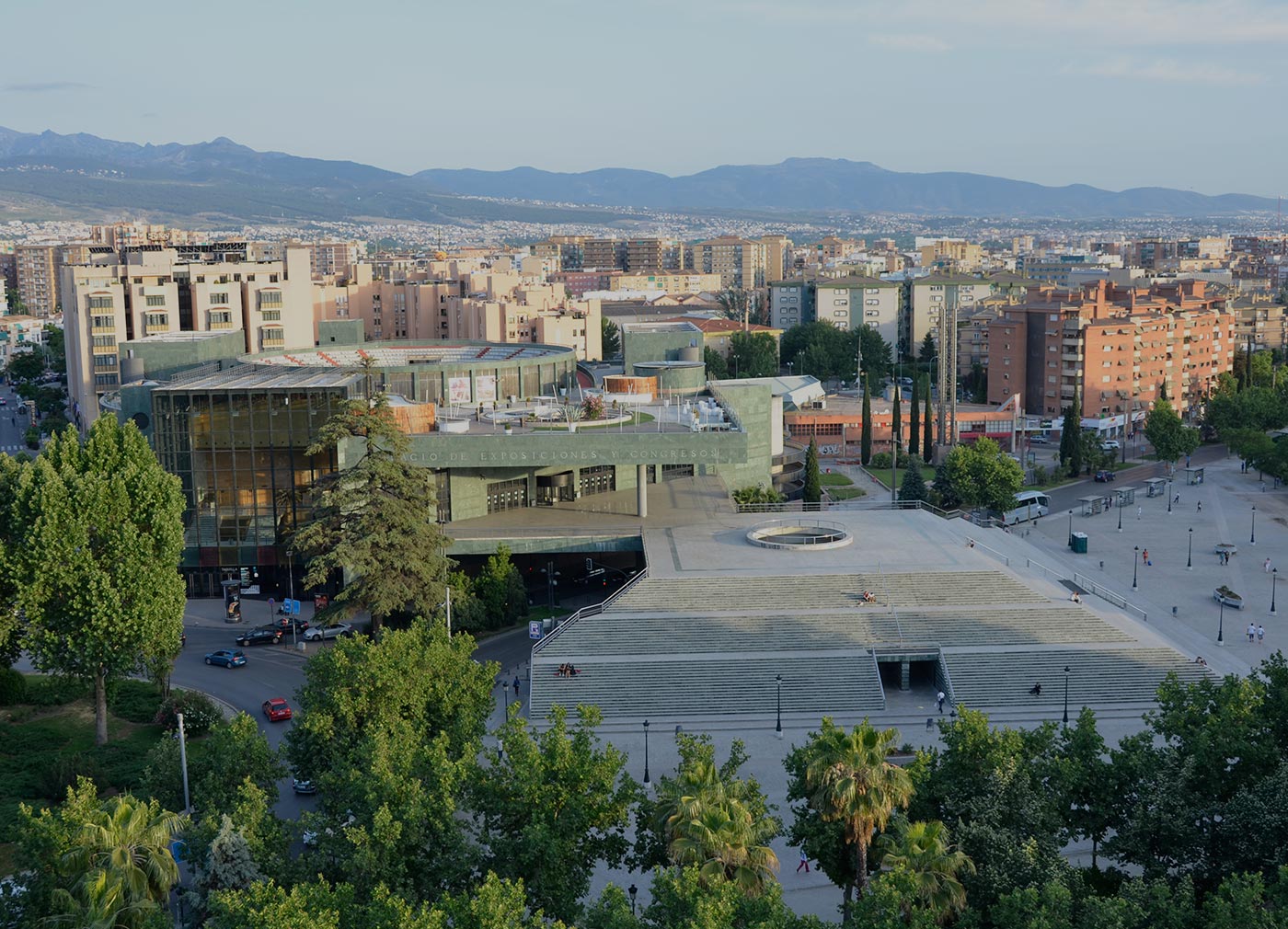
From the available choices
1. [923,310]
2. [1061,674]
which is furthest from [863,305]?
[1061,674]

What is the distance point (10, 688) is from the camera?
4291cm

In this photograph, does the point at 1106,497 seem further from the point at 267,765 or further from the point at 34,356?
the point at 34,356

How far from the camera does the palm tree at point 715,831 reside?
25.0 m

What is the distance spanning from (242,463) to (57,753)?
19.6 meters

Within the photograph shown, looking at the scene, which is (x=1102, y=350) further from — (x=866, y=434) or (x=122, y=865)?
(x=122, y=865)

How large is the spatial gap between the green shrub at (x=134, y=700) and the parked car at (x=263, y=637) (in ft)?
16.6

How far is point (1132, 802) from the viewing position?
95.9 feet

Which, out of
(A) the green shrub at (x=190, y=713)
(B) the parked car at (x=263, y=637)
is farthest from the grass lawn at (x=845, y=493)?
(A) the green shrub at (x=190, y=713)

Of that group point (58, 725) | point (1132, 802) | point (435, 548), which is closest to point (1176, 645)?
point (1132, 802)

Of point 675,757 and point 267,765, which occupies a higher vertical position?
point 267,765

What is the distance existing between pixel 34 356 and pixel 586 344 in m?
57.6

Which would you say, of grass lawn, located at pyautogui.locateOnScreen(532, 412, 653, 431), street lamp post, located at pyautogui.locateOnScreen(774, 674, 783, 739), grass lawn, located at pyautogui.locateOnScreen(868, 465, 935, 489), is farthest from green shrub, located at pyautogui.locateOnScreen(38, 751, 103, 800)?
grass lawn, located at pyautogui.locateOnScreen(868, 465, 935, 489)

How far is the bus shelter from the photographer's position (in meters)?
75.2

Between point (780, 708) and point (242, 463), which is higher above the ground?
point (242, 463)
